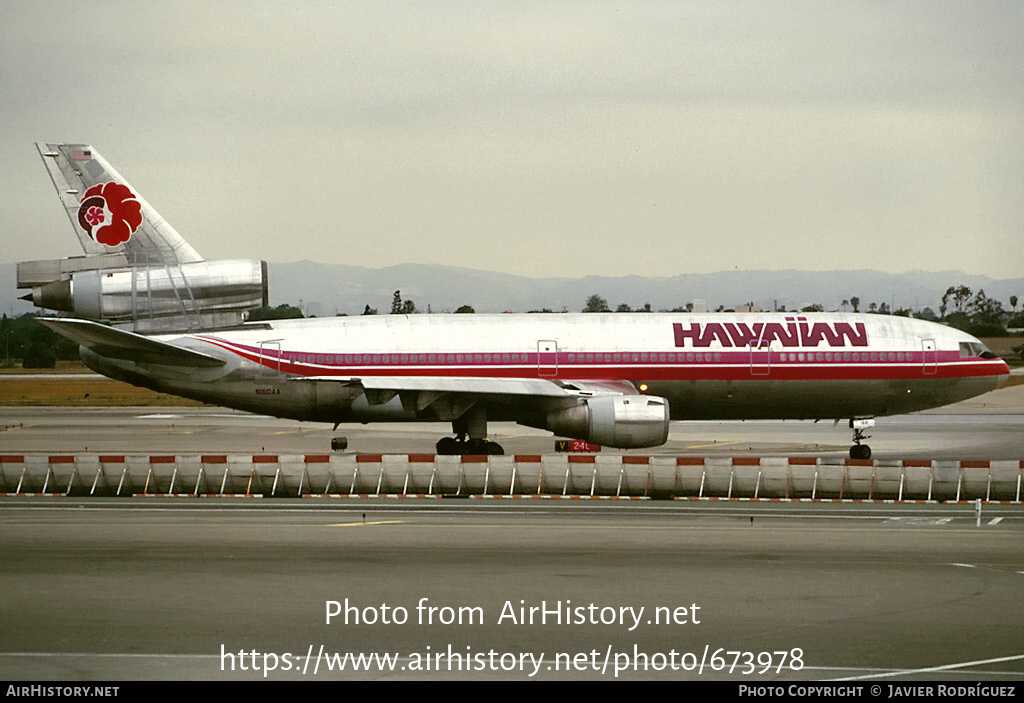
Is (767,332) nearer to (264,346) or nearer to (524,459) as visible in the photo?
(524,459)

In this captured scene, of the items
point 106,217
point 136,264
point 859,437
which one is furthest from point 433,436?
point 859,437

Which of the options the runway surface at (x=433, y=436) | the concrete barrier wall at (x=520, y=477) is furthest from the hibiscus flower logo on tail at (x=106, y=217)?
the concrete barrier wall at (x=520, y=477)

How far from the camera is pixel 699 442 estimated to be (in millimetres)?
45375

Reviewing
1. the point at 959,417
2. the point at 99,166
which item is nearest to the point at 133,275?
the point at 99,166

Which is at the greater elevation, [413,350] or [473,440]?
[413,350]

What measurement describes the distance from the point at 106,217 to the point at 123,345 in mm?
5411

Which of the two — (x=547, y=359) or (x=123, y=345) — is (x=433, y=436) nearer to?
(x=547, y=359)

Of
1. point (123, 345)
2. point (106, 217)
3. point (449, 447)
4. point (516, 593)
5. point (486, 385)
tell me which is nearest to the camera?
point (516, 593)

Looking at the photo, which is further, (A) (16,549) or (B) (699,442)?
(B) (699,442)

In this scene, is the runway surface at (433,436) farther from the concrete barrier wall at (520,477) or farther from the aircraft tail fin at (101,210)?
the concrete barrier wall at (520,477)

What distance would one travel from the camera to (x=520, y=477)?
2988cm

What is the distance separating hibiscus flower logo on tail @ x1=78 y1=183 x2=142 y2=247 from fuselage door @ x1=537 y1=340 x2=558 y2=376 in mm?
14816

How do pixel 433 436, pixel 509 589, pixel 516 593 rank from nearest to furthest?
pixel 516 593, pixel 509 589, pixel 433 436
